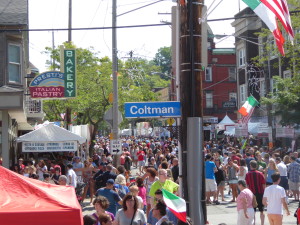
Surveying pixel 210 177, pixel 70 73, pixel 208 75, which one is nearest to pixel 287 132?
pixel 210 177

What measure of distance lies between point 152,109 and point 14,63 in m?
14.1

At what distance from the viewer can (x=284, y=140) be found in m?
37.5

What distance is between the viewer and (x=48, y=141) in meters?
22.8

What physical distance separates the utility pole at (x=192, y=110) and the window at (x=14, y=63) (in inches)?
560

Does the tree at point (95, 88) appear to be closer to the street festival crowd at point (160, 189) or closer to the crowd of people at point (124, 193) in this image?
the street festival crowd at point (160, 189)

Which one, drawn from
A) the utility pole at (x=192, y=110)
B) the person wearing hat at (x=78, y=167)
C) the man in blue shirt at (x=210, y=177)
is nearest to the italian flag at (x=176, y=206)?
the utility pole at (x=192, y=110)

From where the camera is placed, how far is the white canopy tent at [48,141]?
900 inches

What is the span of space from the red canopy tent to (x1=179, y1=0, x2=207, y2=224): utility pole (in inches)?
144

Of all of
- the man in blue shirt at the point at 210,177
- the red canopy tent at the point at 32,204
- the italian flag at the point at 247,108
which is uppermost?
the italian flag at the point at 247,108

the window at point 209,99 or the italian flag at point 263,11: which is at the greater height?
the window at point 209,99

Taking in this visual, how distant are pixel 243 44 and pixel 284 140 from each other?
11431 millimetres

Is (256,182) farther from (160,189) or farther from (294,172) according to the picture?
(294,172)

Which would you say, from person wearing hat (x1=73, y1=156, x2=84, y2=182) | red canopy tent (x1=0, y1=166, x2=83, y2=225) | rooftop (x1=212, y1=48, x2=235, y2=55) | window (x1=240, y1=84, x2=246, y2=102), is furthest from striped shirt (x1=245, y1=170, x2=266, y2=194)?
rooftop (x1=212, y1=48, x2=235, y2=55)

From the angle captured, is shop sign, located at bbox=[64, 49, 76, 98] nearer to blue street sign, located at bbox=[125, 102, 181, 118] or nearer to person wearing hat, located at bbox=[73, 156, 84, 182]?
person wearing hat, located at bbox=[73, 156, 84, 182]
